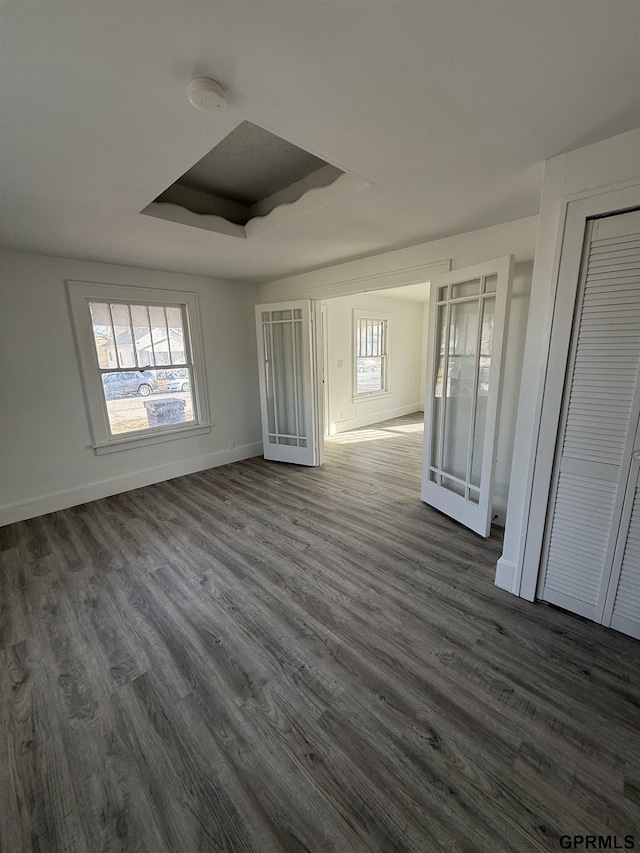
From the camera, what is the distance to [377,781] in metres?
1.21

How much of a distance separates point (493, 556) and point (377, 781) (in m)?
1.71

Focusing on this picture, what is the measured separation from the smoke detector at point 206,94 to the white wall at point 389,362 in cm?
432

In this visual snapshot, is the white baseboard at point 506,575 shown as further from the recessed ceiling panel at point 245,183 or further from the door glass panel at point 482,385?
the recessed ceiling panel at point 245,183

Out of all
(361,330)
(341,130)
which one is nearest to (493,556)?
(341,130)

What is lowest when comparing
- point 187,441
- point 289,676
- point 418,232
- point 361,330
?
point 289,676

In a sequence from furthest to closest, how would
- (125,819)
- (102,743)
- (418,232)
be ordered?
(418,232) < (102,743) < (125,819)

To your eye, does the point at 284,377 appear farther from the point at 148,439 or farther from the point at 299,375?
the point at 148,439

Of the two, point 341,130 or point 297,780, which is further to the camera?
point 341,130

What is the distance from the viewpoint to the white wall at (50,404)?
3070 millimetres

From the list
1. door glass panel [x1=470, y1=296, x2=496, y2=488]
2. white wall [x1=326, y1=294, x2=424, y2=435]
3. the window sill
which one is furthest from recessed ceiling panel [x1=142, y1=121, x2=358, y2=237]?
white wall [x1=326, y1=294, x2=424, y2=435]

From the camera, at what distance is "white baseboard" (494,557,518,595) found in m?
2.12

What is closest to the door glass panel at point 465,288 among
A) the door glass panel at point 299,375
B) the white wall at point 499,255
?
the white wall at point 499,255

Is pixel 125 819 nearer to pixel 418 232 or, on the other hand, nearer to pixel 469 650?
pixel 469 650

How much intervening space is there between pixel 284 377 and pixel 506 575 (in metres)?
3.45
